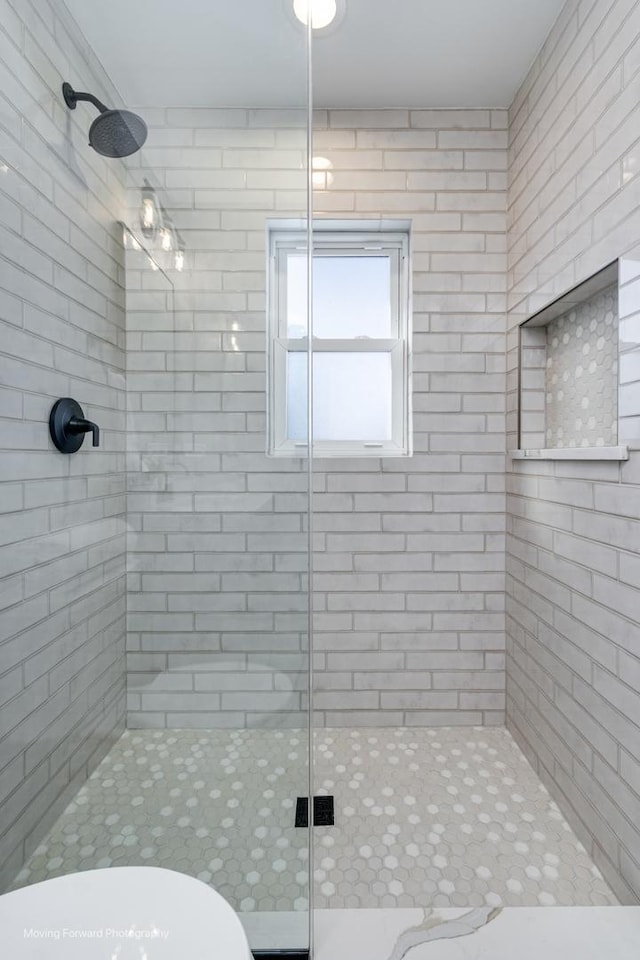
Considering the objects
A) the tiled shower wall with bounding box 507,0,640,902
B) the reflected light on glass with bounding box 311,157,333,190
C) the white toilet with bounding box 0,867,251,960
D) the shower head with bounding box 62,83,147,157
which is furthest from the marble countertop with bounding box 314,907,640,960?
the reflected light on glass with bounding box 311,157,333,190

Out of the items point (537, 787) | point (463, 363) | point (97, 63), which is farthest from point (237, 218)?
point (537, 787)

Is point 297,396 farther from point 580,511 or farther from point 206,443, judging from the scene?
point 580,511

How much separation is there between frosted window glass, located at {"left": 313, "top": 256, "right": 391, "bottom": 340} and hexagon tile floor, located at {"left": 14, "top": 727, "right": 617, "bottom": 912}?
5.61 ft

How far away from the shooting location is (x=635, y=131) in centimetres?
115

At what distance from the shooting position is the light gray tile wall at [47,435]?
88 cm

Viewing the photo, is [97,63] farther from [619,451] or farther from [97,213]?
[619,451]

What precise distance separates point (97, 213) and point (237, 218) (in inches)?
11.1

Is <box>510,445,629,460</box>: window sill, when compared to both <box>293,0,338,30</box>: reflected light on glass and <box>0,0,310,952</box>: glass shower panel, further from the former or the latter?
<box>293,0,338,30</box>: reflected light on glass

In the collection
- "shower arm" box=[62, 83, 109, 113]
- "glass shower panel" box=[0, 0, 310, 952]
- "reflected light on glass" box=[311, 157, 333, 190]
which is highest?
"reflected light on glass" box=[311, 157, 333, 190]

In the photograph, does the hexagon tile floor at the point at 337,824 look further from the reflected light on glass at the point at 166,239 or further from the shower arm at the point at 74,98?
the shower arm at the point at 74,98

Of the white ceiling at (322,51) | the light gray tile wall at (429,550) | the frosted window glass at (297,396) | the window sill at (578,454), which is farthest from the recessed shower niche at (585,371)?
the white ceiling at (322,51)

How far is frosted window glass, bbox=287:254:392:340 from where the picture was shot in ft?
6.97

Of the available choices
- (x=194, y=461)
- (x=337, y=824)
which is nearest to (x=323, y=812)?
(x=337, y=824)

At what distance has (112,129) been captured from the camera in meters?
0.95
